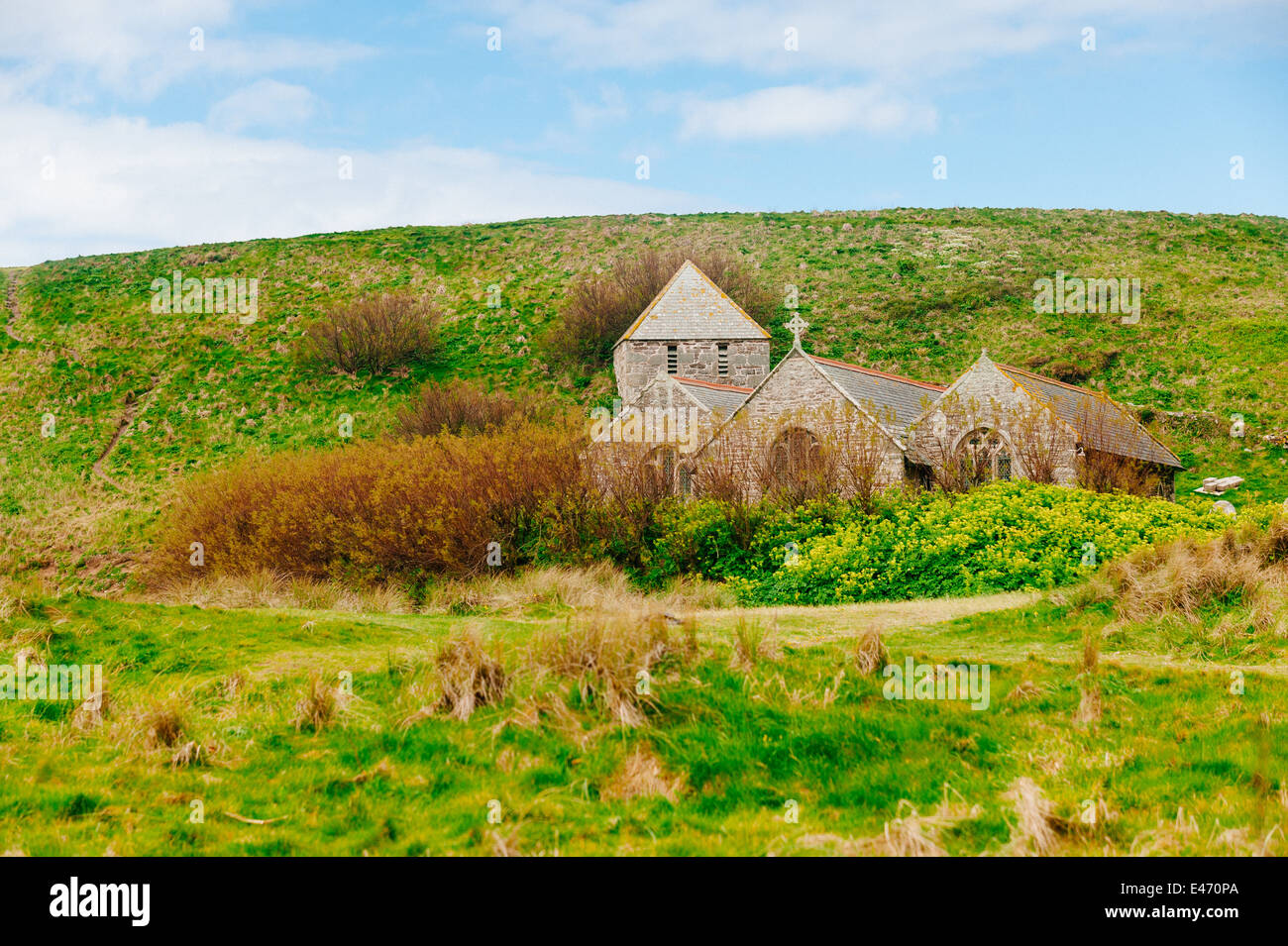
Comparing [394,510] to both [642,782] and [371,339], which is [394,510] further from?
[371,339]

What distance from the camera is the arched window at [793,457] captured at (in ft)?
77.1

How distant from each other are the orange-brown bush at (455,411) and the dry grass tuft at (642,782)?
1165 inches

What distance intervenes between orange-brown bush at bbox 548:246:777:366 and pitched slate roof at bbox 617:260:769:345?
918 cm

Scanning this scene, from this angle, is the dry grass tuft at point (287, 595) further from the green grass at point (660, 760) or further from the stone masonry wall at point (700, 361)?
the stone masonry wall at point (700, 361)

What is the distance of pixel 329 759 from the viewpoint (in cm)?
811

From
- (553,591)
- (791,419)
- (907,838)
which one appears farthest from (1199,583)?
(791,419)

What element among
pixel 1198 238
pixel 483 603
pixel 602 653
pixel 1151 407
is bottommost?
pixel 483 603

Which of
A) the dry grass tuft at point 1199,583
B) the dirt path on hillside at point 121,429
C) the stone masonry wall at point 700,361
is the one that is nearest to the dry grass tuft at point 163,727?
the dry grass tuft at point 1199,583

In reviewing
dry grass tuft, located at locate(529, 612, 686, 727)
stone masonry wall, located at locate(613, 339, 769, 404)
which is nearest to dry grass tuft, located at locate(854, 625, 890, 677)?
dry grass tuft, located at locate(529, 612, 686, 727)

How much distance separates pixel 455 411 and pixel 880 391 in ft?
57.0

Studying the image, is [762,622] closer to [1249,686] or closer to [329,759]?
[1249,686]

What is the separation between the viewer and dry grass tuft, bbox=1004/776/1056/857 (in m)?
6.35
